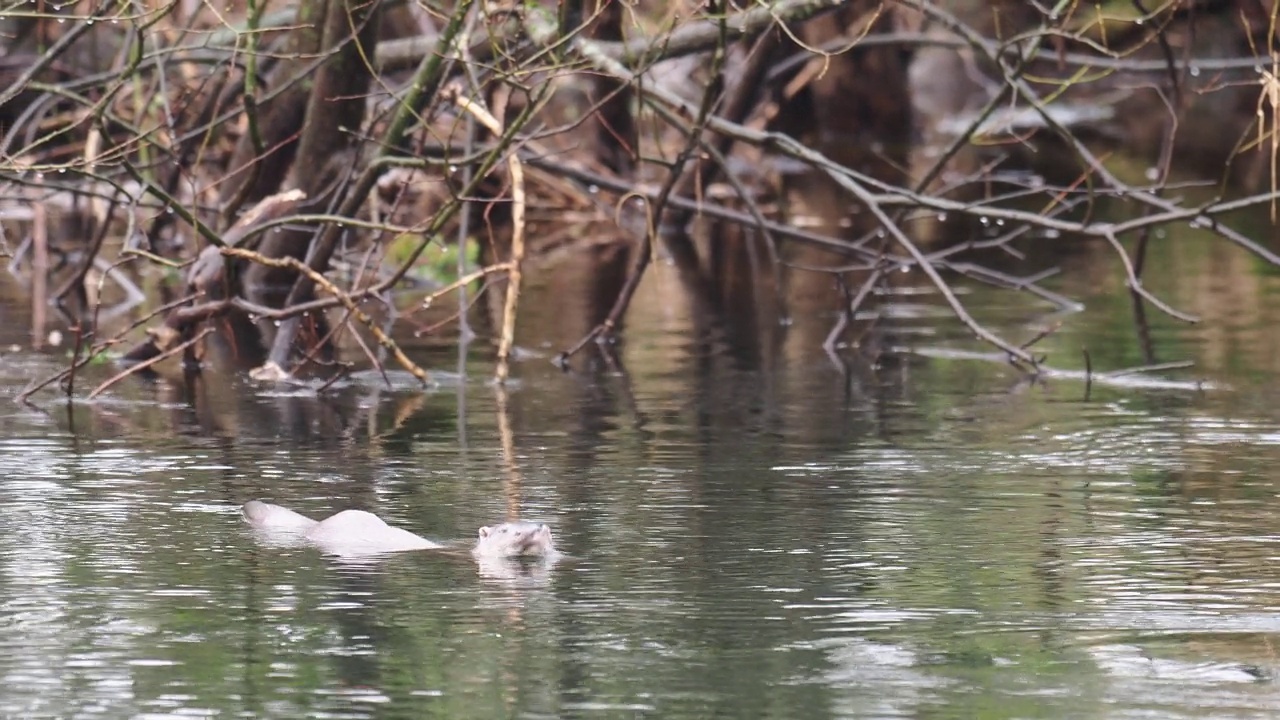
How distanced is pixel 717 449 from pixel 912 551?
237 cm

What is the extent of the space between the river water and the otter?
110 millimetres

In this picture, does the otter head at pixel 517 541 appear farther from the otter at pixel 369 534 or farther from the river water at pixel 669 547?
the river water at pixel 669 547

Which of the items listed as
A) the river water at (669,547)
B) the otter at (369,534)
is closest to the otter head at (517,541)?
the otter at (369,534)

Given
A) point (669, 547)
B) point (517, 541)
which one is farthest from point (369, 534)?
point (669, 547)

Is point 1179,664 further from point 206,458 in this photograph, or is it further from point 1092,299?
point 1092,299

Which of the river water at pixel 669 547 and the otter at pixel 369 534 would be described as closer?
the river water at pixel 669 547

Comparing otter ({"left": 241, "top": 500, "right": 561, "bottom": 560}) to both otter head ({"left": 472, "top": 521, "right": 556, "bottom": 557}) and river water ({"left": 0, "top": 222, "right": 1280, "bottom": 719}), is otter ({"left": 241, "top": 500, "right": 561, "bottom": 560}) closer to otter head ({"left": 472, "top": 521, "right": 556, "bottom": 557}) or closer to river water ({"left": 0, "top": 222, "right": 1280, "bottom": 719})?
otter head ({"left": 472, "top": 521, "right": 556, "bottom": 557})

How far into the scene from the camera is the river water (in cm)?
559

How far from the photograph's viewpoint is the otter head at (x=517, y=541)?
7.04m

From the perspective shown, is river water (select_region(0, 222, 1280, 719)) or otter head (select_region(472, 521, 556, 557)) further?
otter head (select_region(472, 521, 556, 557))

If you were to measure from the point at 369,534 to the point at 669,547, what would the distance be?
0.87 meters

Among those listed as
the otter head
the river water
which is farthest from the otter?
the river water

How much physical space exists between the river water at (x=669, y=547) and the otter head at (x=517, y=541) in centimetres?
12

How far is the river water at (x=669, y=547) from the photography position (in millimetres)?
5590
